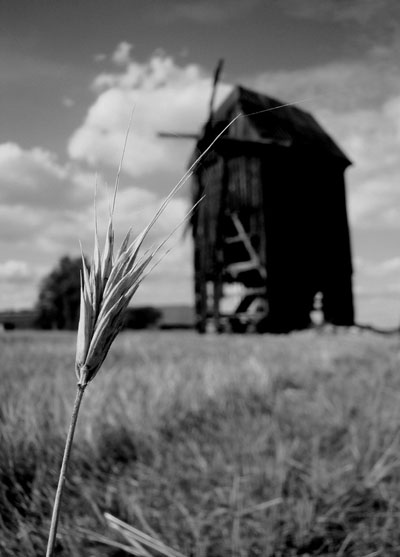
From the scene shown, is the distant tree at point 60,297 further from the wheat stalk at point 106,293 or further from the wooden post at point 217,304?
the wheat stalk at point 106,293

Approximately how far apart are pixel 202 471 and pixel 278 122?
17897 millimetres

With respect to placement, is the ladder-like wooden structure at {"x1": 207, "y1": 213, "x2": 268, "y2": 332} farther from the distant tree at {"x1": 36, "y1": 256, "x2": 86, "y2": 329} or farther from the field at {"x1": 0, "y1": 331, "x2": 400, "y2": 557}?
the distant tree at {"x1": 36, "y1": 256, "x2": 86, "y2": 329}

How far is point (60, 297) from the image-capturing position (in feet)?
144

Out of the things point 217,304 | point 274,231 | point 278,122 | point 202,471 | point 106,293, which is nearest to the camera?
point 106,293

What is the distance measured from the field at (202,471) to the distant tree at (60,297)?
3836cm

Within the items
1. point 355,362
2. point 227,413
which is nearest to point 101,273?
point 227,413

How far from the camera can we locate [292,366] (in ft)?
12.5

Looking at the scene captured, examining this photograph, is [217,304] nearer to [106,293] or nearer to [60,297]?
[106,293]

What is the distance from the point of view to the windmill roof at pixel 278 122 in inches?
688

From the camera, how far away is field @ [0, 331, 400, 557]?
3.79ft

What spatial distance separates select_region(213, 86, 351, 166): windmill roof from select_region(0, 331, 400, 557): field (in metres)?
15.1

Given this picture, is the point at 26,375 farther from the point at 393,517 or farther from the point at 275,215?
the point at 275,215

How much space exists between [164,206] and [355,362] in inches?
176

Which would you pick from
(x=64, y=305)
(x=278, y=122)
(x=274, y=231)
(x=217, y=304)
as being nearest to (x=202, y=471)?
(x=274, y=231)
